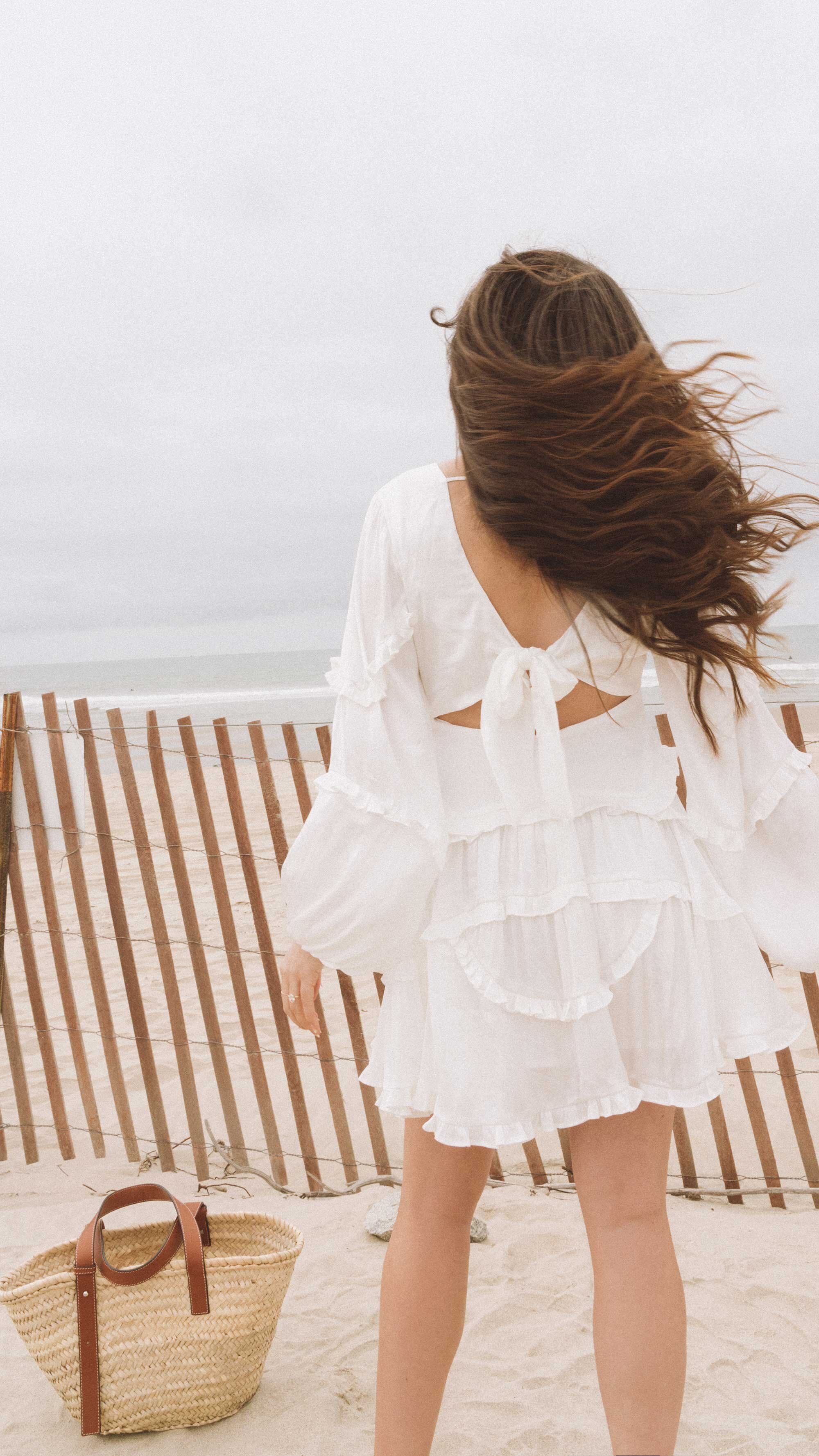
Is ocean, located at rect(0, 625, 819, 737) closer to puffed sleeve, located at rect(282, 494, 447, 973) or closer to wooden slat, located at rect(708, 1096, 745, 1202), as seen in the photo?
wooden slat, located at rect(708, 1096, 745, 1202)

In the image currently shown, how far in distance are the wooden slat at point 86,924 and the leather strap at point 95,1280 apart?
4.14 feet

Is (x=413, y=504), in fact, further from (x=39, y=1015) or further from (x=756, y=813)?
(x=39, y=1015)

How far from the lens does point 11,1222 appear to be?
2.87 meters

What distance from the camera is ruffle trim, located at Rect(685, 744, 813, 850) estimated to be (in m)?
1.44

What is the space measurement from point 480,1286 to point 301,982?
1.36 metres

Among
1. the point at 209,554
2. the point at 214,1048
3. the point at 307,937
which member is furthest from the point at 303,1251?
the point at 209,554

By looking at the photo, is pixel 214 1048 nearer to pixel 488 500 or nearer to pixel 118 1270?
pixel 118 1270

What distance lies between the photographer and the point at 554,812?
4.34 feet

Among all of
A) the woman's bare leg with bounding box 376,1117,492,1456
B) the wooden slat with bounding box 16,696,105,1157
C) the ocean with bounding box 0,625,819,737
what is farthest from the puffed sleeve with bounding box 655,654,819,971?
the ocean with bounding box 0,625,819,737

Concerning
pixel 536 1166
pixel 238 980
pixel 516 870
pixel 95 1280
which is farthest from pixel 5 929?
pixel 516 870

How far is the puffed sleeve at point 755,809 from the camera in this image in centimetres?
144

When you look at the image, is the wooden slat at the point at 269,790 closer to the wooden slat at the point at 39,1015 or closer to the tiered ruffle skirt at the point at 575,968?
the wooden slat at the point at 39,1015

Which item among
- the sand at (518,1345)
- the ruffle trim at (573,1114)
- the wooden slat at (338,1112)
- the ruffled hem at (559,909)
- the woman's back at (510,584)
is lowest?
the sand at (518,1345)

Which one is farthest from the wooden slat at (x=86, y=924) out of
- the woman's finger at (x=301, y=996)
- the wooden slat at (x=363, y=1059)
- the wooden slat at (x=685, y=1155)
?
the woman's finger at (x=301, y=996)
